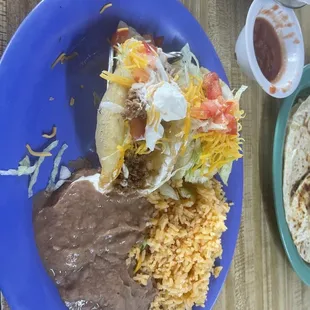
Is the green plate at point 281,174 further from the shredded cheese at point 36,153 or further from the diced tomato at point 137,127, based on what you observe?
the shredded cheese at point 36,153

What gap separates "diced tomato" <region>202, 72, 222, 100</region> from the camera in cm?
123

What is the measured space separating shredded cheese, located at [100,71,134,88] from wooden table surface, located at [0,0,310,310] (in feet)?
1.64

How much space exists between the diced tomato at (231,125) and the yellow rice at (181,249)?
8.1 inches

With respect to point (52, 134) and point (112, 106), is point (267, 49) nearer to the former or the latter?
point (112, 106)

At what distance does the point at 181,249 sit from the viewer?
127 cm

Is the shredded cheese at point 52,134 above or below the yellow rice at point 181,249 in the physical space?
above

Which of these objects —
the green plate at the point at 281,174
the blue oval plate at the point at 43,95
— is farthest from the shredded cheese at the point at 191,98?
the green plate at the point at 281,174

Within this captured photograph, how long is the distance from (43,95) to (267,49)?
2.70 ft

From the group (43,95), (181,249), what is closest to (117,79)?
(43,95)

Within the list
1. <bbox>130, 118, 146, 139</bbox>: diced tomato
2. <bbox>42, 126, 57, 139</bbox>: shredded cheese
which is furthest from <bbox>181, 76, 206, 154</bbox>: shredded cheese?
<bbox>42, 126, 57, 139</bbox>: shredded cheese

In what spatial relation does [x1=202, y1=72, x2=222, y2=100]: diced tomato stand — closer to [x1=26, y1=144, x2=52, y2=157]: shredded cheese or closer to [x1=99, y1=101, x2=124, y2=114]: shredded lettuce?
[x1=99, y1=101, x2=124, y2=114]: shredded lettuce

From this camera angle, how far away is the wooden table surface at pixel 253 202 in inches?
61.6

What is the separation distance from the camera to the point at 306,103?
72.0 inches

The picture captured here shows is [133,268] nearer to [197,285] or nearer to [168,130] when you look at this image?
[197,285]
